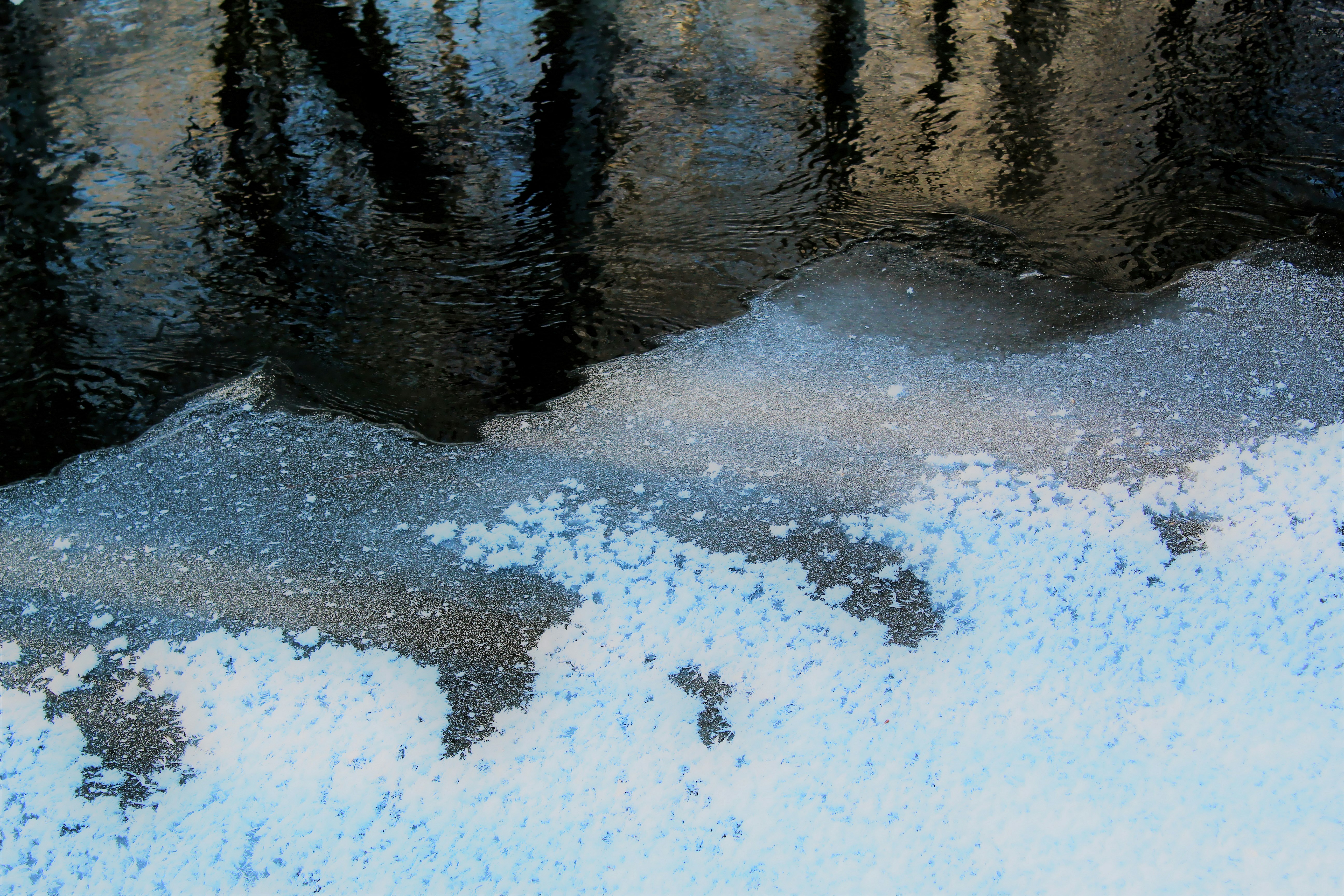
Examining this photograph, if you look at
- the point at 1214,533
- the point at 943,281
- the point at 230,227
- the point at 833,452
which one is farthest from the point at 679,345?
the point at 230,227

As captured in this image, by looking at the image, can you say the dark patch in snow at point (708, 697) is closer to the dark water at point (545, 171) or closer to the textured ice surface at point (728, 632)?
the textured ice surface at point (728, 632)

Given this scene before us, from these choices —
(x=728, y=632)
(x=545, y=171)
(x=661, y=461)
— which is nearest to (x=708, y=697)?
(x=728, y=632)

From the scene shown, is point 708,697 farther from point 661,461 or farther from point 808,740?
point 661,461

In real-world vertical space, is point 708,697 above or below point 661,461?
below

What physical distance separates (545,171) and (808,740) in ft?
9.79

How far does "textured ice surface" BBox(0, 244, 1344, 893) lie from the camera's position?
1.87 m

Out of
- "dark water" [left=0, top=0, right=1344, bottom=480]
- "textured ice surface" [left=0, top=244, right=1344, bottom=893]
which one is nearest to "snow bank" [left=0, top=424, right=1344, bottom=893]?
"textured ice surface" [left=0, top=244, right=1344, bottom=893]

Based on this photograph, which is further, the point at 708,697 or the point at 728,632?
the point at 728,632

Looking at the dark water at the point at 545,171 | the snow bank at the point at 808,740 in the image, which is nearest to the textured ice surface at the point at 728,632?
the snow bank at the point at 808,740

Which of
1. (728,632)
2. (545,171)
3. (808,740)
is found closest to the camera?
(808,740)

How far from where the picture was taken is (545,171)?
4.15 m

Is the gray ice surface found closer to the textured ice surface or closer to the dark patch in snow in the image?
the textured ice surface

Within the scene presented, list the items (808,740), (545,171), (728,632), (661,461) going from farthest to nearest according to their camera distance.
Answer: (545,171) < (661,461) < (728,632) < (808,740)

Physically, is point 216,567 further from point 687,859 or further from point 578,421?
point 687,859
